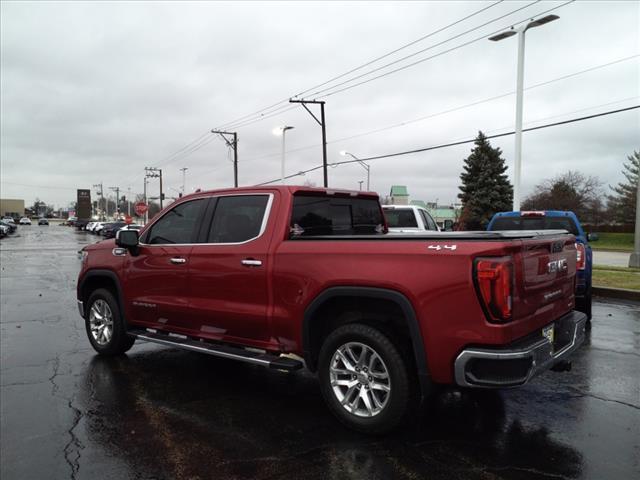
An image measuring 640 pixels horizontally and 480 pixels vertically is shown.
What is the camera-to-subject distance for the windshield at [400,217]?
12336 millimetres

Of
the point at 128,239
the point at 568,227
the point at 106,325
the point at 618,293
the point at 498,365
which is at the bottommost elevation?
the point at 618,293

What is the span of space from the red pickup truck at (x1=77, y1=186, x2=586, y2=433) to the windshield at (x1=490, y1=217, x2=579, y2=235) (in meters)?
4.24

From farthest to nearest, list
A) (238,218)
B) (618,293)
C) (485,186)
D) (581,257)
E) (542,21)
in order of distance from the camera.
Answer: (485,186) < (542,21) < (618,293) < (581,257) < (238,218)

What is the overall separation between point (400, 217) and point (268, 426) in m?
9.00

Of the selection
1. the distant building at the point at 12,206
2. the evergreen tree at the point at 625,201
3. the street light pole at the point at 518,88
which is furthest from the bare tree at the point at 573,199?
the distant building at the point at 12,206

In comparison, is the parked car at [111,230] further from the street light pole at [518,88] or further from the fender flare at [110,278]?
the fender flare at [110,278]

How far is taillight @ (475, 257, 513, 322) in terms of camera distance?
3236 mm

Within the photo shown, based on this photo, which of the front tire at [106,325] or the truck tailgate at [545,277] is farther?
the front tire at [106,325]

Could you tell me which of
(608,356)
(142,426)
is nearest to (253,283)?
(142,426)

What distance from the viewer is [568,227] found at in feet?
27.4

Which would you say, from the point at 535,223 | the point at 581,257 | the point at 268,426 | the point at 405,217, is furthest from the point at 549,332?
the point at 405,217

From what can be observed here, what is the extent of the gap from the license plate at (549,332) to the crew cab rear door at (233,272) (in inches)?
87.5

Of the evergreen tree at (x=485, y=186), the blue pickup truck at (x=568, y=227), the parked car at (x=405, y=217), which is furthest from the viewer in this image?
the evergreen tree at (x=485, y=186)

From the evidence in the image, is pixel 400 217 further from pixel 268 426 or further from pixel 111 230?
pixel 111 230
